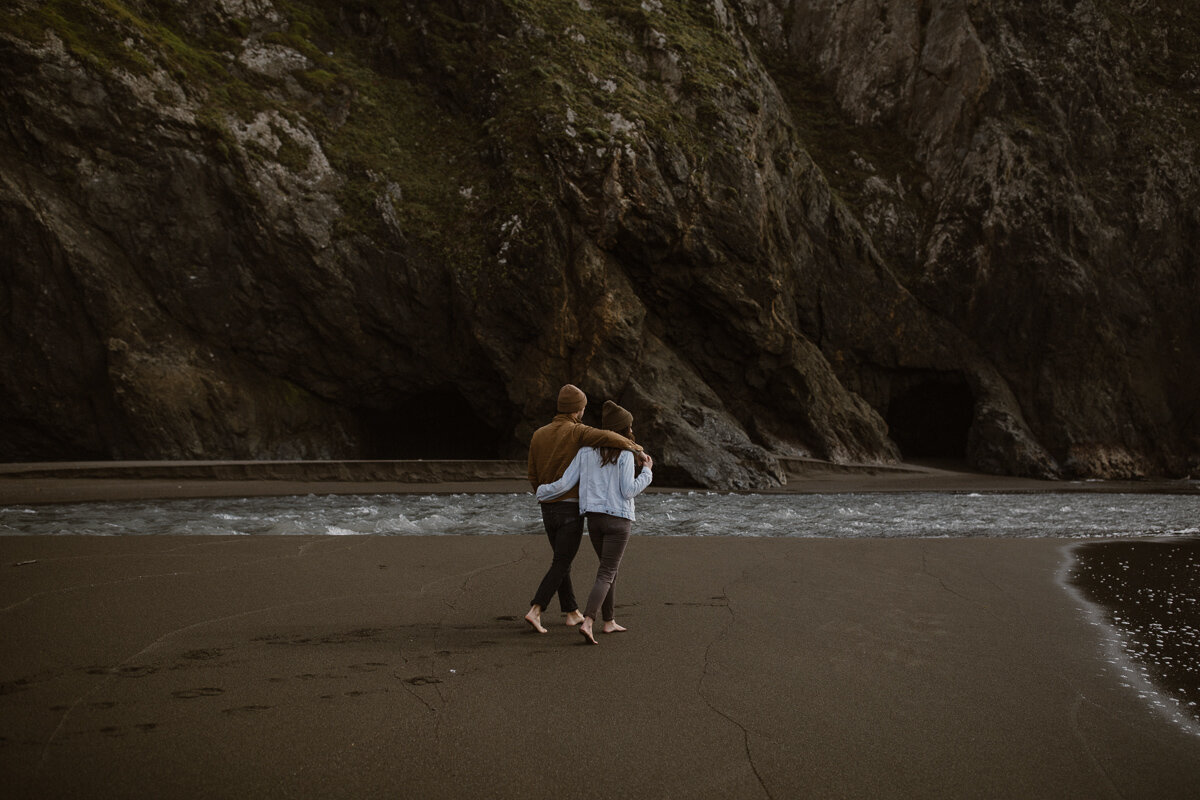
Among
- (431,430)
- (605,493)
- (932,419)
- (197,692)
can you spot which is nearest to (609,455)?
(605,493)

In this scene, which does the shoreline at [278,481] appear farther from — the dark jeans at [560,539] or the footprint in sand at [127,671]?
the dark jeans at [560,539]

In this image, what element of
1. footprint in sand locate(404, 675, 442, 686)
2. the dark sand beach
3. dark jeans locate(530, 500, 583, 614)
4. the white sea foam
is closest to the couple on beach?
dark jeans locate(530, 500, 583, 614)

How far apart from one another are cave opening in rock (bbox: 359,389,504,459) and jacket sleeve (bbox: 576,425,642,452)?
23803 millimetres

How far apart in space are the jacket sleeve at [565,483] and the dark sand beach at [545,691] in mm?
1075

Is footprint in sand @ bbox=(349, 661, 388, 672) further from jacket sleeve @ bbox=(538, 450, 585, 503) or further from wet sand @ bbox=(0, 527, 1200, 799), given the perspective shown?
jacket sleeve @ bbox=(538, 450, 585, 503)

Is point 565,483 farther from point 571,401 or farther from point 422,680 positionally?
point 422,680

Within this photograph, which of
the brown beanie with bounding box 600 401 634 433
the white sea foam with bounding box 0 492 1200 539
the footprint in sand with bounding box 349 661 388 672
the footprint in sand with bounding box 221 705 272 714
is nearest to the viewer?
the footprint in sand with bounding box 221 705 272 714

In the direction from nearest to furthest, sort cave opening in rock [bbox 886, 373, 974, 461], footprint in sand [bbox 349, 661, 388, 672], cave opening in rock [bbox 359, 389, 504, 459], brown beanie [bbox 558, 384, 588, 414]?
footprint in sand [bbox 349, 661, 388, 672]
brown beanie [bbox 558, 384, 588, 414]
cave opening in rock [bbox 359, 389, 504, 459]
cave opening in rock [bbox 886, 373, 974, 461]

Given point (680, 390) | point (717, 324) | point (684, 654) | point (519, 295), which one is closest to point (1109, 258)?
point (717, 324)

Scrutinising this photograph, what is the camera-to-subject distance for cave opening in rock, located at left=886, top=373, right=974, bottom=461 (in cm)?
4003

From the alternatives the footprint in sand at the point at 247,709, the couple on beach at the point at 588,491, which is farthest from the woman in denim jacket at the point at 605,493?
the footprint in sand at the point at 247,709

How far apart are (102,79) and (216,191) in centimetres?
440

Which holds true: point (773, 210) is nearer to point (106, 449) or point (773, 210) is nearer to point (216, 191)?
point (216, 191)

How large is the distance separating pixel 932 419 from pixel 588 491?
40116mm
